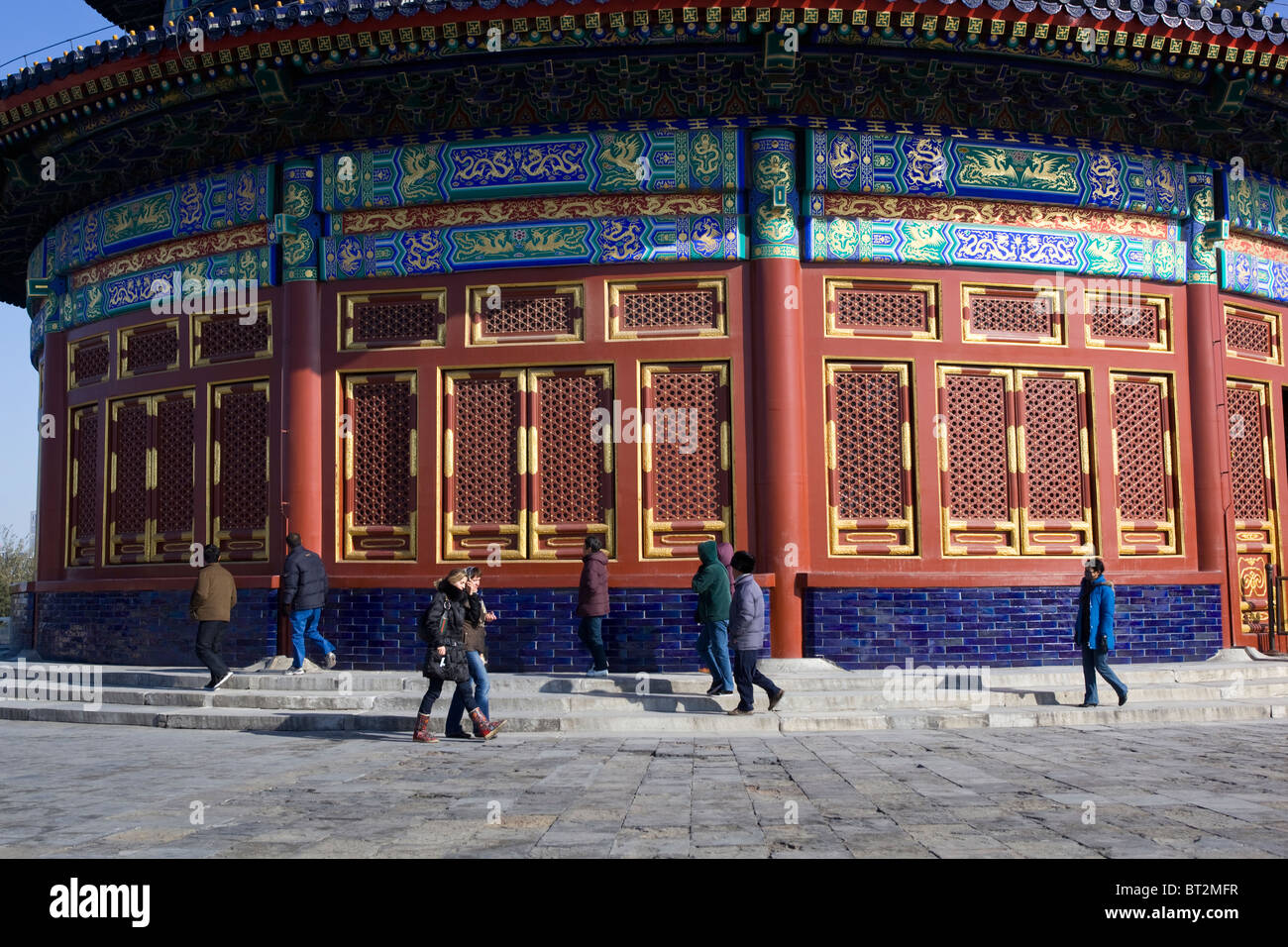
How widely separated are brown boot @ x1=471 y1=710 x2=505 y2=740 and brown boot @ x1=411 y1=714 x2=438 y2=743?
0.31 metres

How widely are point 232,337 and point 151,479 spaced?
191 cm

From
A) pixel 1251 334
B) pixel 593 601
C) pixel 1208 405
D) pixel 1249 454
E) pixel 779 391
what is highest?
pixel 1251 334

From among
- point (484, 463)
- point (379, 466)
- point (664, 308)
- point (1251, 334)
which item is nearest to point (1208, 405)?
point (1251, 334)

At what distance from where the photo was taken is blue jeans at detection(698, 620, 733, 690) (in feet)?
32.0

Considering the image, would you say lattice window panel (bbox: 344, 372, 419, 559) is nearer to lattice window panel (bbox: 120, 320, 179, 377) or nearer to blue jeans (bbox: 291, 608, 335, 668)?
blue jeans (bbox: 291, 608, 335, 668)

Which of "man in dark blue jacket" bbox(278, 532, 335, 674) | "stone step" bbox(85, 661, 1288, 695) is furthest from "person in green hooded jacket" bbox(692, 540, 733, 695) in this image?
"man in dark blue jacket" bbox(278, 532, 335, 674)

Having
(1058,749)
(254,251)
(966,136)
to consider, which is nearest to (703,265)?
(966,136)

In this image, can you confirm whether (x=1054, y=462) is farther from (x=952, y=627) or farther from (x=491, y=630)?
(x=491, y=630)

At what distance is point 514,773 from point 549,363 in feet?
18.0

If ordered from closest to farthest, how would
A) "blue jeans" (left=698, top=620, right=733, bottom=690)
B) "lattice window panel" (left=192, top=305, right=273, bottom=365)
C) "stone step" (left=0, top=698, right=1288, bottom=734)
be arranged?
"stone step" (left=0, top=698, right=1288, bottom=734), "blue jeans" (left=698, top=620, right=733, bottom=690), "lattice window panel" (left=192, top=305, right=273, bottom=365)

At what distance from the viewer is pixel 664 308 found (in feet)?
38.5

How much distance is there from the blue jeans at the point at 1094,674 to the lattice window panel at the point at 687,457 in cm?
338

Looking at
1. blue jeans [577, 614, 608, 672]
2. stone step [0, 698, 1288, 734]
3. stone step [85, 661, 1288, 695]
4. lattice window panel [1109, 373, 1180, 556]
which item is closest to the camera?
stone step [0, 698, 1288, 734]

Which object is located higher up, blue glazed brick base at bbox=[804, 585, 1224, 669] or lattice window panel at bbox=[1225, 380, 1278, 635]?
lattice window panel at bbox=[1225, 380, 1278, 635]
